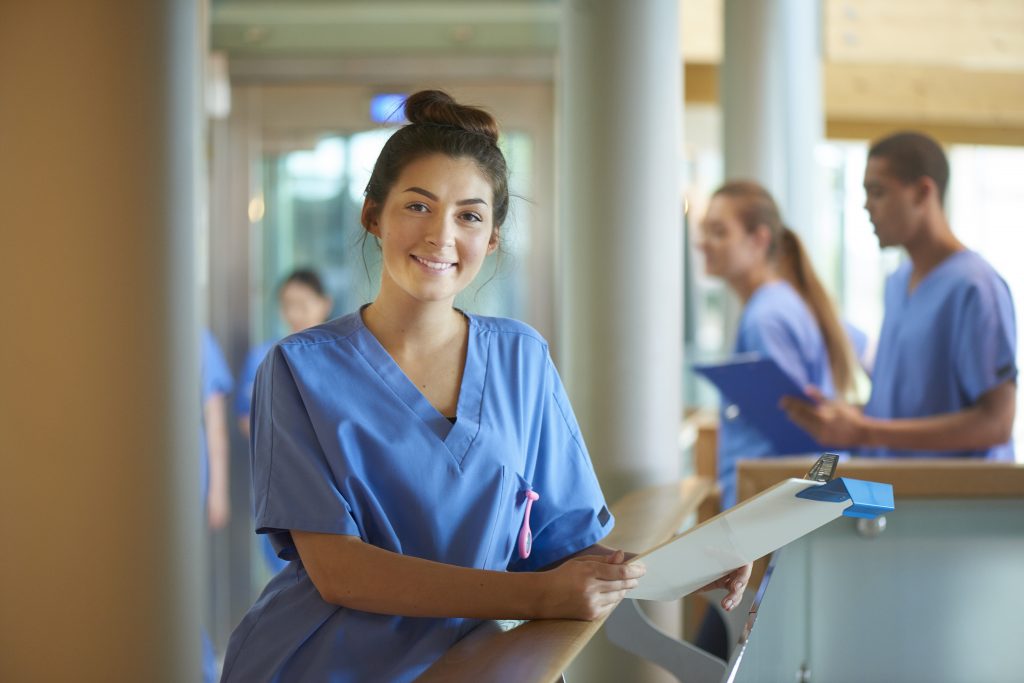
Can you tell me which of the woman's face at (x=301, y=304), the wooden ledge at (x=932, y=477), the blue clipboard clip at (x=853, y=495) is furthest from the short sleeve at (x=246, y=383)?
the blue clipboard clip at (x=853, y=495)

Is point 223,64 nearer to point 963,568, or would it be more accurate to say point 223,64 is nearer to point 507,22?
point 507,22

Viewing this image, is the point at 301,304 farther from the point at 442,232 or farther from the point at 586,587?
the point at 586,587

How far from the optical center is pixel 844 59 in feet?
25.0

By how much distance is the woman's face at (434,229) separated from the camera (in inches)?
63.9

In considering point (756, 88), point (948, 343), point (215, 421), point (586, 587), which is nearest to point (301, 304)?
point (215, 421)

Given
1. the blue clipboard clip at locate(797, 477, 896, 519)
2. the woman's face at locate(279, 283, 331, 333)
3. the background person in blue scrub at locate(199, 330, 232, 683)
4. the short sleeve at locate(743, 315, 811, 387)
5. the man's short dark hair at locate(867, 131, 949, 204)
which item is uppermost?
the man's short dark hair at locate(867, 131, 949, 204)

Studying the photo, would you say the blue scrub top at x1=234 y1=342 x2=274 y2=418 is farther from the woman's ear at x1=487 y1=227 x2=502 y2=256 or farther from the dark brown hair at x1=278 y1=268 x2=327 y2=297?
the woman's ear at x1=487 y1=227 x2=502 y2=256

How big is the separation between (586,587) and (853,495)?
1.14 ft

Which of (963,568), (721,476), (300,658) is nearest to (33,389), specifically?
(300,658)

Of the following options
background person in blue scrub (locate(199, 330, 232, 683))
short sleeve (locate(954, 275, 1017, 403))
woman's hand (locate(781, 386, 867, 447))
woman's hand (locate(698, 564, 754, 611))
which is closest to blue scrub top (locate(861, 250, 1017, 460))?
short sleeve (locate(954, 275, 1017, 403))

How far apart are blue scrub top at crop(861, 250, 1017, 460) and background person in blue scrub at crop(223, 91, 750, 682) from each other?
1373 mm

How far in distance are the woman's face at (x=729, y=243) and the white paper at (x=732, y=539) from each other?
2180mm

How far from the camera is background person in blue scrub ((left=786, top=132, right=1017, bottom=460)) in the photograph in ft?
9.15

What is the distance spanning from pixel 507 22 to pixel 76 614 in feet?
14.6
